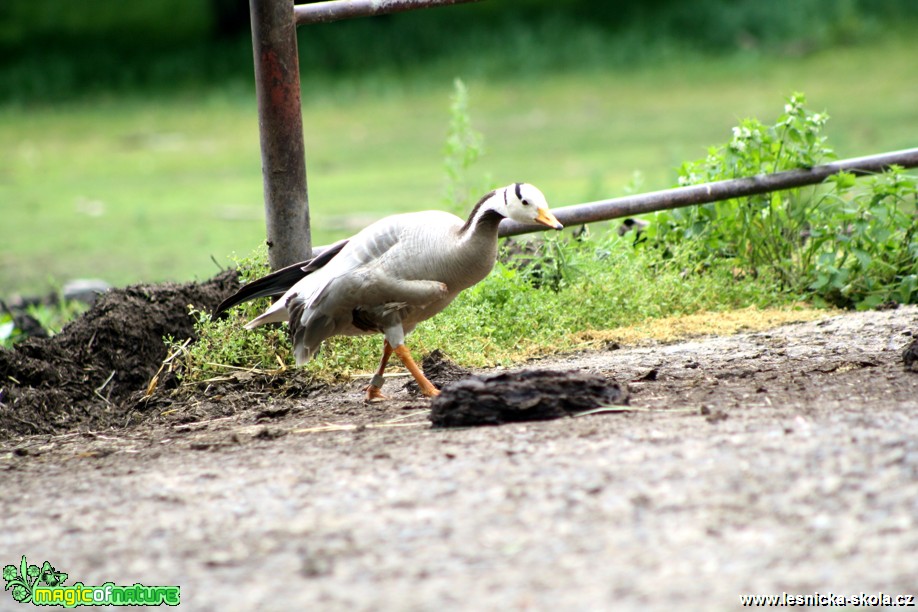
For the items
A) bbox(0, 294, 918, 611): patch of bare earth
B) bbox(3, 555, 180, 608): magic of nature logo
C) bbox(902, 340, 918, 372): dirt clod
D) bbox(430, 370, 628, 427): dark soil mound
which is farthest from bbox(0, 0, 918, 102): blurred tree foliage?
bbox(3, 555, 180, 608): magic of nature logo

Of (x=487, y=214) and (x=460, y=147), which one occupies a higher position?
(x=460, y=147)

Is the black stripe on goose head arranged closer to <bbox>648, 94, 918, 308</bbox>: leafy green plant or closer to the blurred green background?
<bbox>648, 94, 918, 308</bbox>: leafy green plant

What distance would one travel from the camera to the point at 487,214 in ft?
12.8

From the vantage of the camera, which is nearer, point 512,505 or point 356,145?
point 512,505

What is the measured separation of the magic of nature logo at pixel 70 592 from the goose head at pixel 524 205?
194 centimetres

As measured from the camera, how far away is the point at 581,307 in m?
5.11

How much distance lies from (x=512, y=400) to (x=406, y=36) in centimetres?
1585

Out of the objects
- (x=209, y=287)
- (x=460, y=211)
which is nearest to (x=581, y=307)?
(x=460, y=211)

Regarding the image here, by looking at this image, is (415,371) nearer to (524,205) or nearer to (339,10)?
(524,205)

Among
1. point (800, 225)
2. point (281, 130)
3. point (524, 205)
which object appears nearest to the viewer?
point (524, 205)

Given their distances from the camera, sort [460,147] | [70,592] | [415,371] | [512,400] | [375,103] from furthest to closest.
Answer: [375,103], [460,147], [415,371], [512,400], [70,592]

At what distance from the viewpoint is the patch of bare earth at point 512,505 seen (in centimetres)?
223

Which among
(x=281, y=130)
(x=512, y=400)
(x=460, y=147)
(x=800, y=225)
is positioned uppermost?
(x=281, y=130)

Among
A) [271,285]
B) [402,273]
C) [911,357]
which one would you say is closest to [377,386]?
[402,273]
